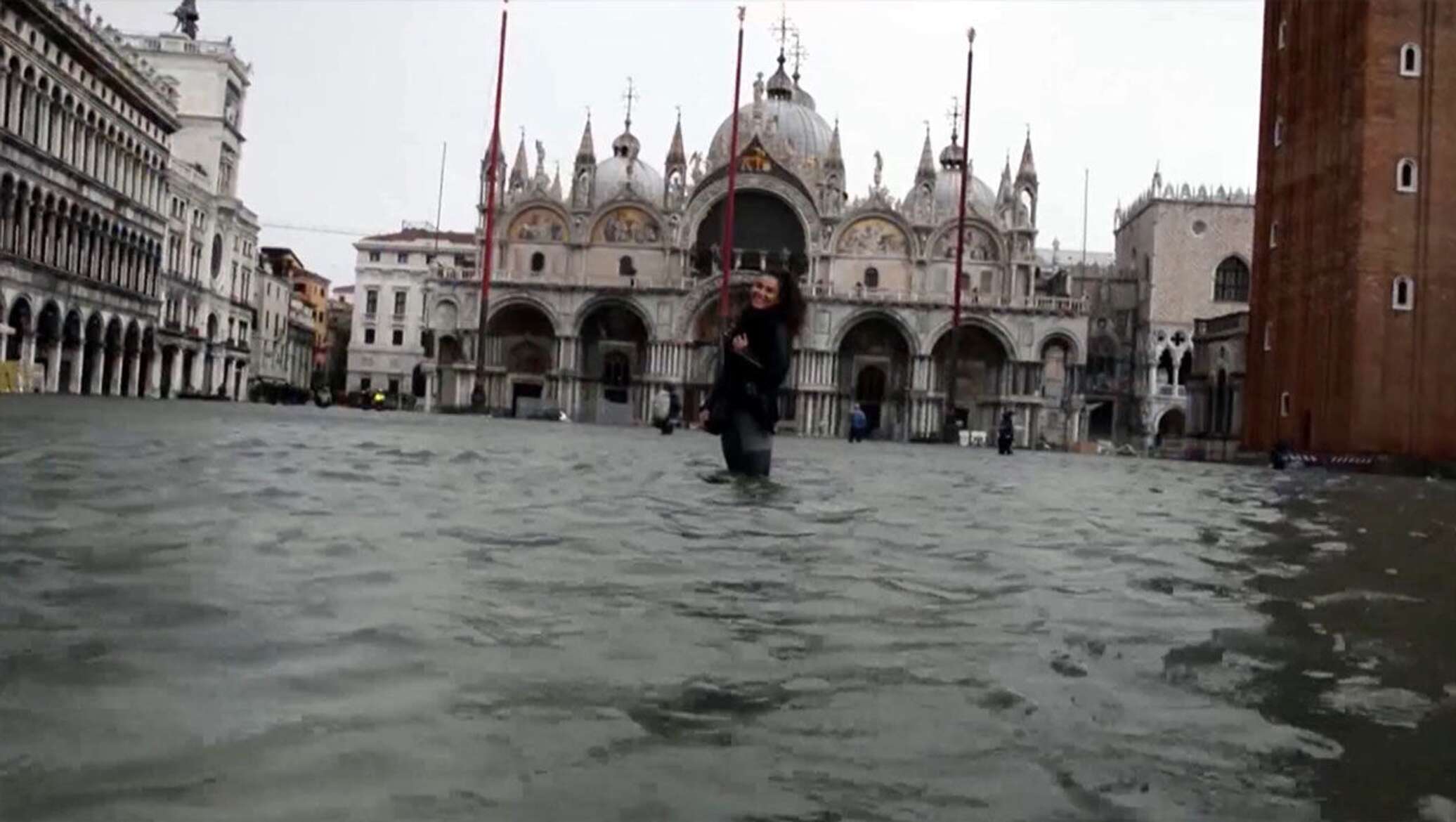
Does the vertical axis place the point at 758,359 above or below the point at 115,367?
below

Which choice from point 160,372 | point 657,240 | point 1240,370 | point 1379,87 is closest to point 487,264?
point 657,240

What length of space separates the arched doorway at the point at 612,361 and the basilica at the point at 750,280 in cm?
8

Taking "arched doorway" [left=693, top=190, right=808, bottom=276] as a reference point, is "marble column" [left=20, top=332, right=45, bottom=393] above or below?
below

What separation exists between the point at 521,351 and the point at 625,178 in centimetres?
1307

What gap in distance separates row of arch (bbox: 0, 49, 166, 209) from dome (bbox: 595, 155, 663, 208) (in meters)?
21.1

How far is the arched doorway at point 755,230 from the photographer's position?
192 ft

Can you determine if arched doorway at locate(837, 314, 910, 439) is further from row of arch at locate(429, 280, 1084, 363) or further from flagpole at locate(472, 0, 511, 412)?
flagpole at locate(472, 0, 511, 412)

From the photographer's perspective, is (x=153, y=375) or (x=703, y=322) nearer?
(x=153, y=375)

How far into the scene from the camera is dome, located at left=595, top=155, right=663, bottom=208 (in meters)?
67.6

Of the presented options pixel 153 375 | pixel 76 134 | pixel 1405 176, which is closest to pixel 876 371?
pixel 1405 176

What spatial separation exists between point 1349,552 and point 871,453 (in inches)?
703

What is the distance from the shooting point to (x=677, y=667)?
142 inches

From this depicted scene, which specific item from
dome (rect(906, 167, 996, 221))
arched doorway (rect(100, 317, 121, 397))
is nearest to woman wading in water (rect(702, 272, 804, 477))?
arched doorway (rect(100, 317, 121, 397))

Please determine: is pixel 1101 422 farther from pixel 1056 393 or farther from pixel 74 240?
pixel 74 240
